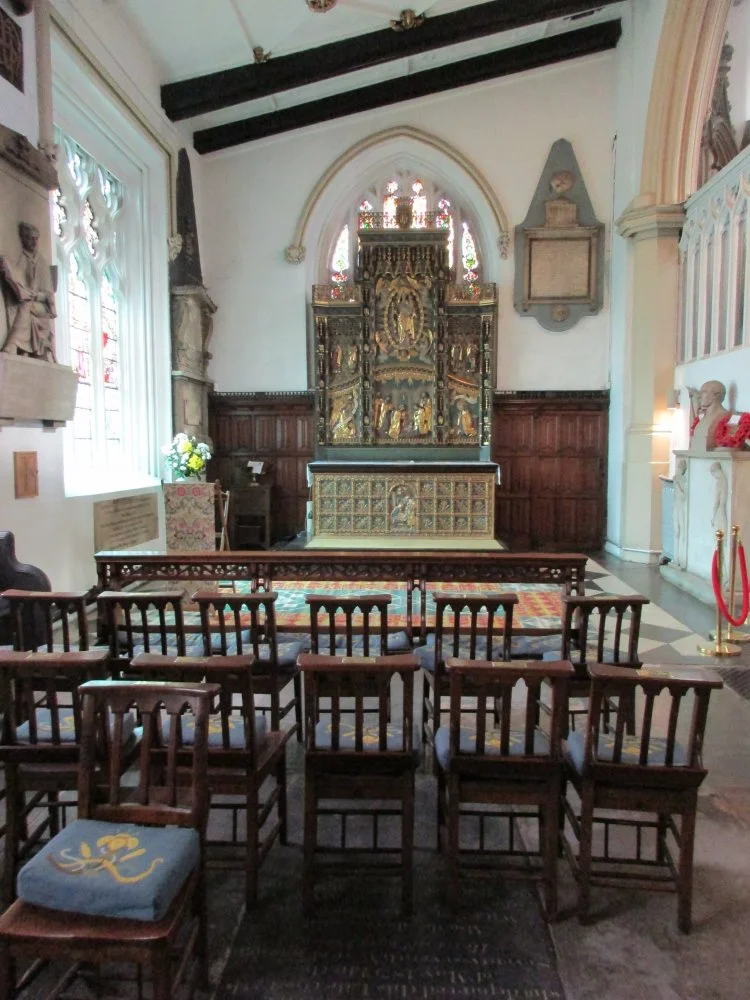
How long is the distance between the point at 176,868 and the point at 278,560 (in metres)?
2.53

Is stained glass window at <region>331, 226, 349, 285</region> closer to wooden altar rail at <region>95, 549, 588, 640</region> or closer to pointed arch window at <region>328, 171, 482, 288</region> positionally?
pointed arch window at <region>328, 171, 482, 288</region>

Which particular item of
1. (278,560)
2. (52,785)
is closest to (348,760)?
(52,785)

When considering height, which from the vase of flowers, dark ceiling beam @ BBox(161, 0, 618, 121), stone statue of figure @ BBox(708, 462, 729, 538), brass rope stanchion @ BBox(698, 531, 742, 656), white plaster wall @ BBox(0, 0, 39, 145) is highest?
dark ceiling beam @ BBox(161, 0, 618, 121)

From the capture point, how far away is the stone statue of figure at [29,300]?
4.92m

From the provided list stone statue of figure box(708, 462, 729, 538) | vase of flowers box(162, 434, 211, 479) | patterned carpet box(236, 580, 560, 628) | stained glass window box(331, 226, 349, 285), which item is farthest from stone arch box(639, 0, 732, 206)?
vase of flowers box(162, 434, 211, 479)

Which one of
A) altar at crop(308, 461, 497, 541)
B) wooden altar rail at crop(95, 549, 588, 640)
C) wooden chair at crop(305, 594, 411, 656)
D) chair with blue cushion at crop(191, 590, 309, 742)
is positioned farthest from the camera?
altar at crop(308, 461, 497, 541)

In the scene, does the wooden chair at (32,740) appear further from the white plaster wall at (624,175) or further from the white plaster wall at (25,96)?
the white plaster wall at (624,175)

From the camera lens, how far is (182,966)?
69.5 inches

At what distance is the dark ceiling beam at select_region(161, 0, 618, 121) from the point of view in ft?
26.7

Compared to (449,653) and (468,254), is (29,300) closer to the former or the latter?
(449,653)

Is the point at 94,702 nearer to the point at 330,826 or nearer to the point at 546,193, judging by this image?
the point at 330,826

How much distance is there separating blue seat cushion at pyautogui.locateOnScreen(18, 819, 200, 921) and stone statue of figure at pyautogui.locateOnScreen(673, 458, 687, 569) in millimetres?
6946

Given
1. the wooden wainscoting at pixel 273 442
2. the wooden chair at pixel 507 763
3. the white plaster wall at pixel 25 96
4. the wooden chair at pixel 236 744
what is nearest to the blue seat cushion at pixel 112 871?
the wooden chair at pixel 236 744

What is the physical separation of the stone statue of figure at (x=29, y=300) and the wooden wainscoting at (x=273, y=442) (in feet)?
16.8
